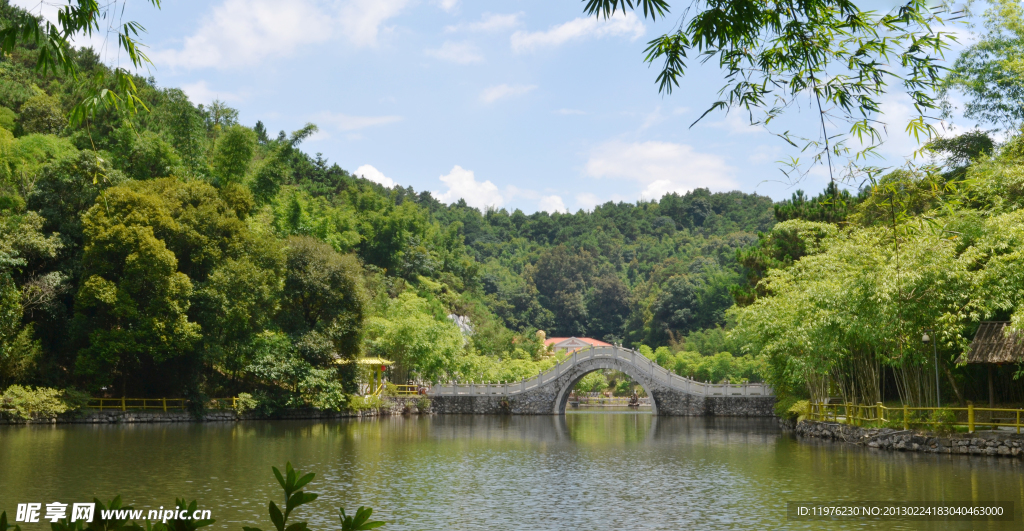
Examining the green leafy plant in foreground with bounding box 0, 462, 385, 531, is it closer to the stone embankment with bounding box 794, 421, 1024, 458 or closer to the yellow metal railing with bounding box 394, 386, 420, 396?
the stone embankment with bounding box 794, 421, 1024, 458

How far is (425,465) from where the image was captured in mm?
14328

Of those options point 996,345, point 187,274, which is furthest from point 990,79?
point 187,274

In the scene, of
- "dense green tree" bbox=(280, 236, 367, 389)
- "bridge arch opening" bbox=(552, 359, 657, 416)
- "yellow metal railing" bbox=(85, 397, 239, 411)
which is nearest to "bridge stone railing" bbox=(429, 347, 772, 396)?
"bridge arch opening" bbox=(552, 359, 657, 416)

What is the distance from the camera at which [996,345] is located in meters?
13.9

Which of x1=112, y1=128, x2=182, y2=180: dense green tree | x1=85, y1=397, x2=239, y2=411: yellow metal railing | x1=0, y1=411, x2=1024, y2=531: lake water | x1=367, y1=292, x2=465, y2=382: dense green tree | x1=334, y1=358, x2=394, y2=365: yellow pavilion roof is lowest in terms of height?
x1=0, y1=411, x2=1024, y2=531: lake water

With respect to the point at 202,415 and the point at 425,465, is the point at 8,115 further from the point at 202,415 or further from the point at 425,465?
the point at 425,465

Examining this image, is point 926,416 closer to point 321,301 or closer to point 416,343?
point 321,301

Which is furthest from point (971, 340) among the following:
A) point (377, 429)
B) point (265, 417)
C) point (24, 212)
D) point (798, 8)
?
point (24, 212)

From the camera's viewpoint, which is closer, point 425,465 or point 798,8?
point 798,8

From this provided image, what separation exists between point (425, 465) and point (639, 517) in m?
5.88

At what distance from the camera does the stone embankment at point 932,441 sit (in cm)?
1360

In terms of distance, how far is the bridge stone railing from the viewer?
1209 inches

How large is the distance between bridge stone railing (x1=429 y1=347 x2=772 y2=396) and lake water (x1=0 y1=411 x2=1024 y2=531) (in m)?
10.4

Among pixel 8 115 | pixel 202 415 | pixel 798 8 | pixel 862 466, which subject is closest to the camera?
pixel 798 8
